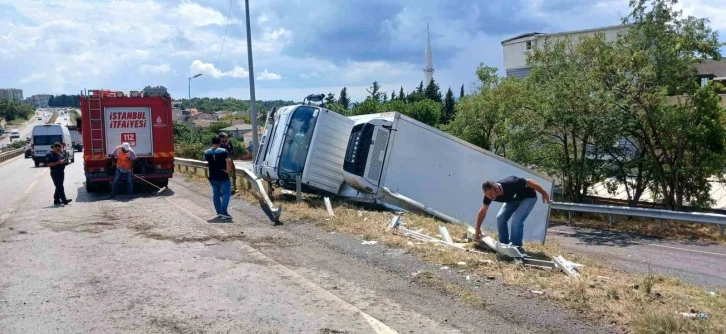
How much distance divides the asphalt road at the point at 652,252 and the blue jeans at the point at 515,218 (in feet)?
6.59

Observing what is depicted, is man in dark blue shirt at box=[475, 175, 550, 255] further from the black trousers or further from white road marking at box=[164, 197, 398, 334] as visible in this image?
the black trousers

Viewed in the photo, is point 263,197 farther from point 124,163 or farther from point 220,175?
point 124,163

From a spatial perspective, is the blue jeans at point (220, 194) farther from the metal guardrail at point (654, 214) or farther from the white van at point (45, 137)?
the white van at point (45, 137)

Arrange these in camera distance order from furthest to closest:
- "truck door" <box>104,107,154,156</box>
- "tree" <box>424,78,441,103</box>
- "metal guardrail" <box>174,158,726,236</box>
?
"tree" <box>424,78,441,103</box>
"truck door" <box>104,107,154,156</box>
"metal guardrail" <box>174,158,726,236</box>

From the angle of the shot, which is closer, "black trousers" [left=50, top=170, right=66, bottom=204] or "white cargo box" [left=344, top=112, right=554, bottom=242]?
"white cargo box" [left=344, top=112, right=554, bottom=242]

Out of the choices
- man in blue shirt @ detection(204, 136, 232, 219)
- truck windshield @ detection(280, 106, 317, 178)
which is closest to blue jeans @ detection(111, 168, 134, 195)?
truck windshield @ detection(280, 106, 317, 178)

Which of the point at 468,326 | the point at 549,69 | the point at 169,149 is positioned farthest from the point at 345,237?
the point at 549,69

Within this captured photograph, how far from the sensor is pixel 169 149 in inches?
654

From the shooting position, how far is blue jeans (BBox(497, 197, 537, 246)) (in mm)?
7695

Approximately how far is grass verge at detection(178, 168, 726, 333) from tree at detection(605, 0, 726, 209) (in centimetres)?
1269

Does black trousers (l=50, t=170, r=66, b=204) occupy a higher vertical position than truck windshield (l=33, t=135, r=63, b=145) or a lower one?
lower

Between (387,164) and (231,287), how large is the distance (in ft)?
22.0

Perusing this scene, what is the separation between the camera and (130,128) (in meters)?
16.1

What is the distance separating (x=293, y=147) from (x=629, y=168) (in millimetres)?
13326
